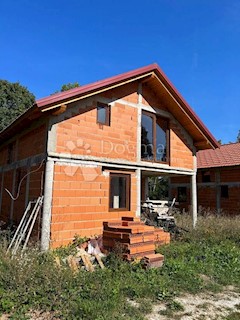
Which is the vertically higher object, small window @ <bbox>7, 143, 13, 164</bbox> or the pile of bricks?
small window @ <bbox>7, 143, 13, 164</bbox>

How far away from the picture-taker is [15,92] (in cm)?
3419

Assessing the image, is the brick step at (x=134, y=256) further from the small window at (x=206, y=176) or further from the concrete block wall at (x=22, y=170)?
the small window at (x=206, y=176)

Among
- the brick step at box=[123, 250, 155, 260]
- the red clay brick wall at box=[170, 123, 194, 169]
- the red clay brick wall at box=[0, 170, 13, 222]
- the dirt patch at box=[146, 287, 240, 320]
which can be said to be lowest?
the dirt patch at box=[146, 287, 240, 320]

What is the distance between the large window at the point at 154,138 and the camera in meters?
11.5

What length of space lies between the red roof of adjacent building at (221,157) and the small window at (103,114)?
36.8ft

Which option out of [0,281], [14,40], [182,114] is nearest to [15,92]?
[14,40]

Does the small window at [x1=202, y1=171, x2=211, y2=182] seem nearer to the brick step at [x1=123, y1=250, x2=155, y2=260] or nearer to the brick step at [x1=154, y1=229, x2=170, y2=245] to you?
the brick step at [x1=154, y1=229, x2=170, y2=245]

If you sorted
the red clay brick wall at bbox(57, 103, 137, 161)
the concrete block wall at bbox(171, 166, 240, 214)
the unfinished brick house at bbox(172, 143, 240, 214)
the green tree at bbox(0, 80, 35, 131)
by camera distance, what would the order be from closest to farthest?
the red clay brick wall at bbox(57, 103, 137, 161), the concrete block wall at bbox(171, 166, 240, 214), the unfinished brick house at bbox(172, 143, 240, 214), the green tree at bbox(0, 80, 35, 131)

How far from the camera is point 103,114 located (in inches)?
400

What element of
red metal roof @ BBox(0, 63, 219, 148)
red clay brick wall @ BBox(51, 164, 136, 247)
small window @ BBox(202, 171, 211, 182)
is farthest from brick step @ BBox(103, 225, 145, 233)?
small window @ BBox(202, 171, 211, 182)

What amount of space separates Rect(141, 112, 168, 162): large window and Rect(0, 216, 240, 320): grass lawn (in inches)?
182

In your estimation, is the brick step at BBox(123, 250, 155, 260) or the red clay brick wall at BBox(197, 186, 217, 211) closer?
the brick step at BBox(123, 250, 155, 260)

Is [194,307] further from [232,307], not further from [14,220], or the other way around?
[14,220]

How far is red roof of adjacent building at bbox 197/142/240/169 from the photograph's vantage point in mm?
18703
